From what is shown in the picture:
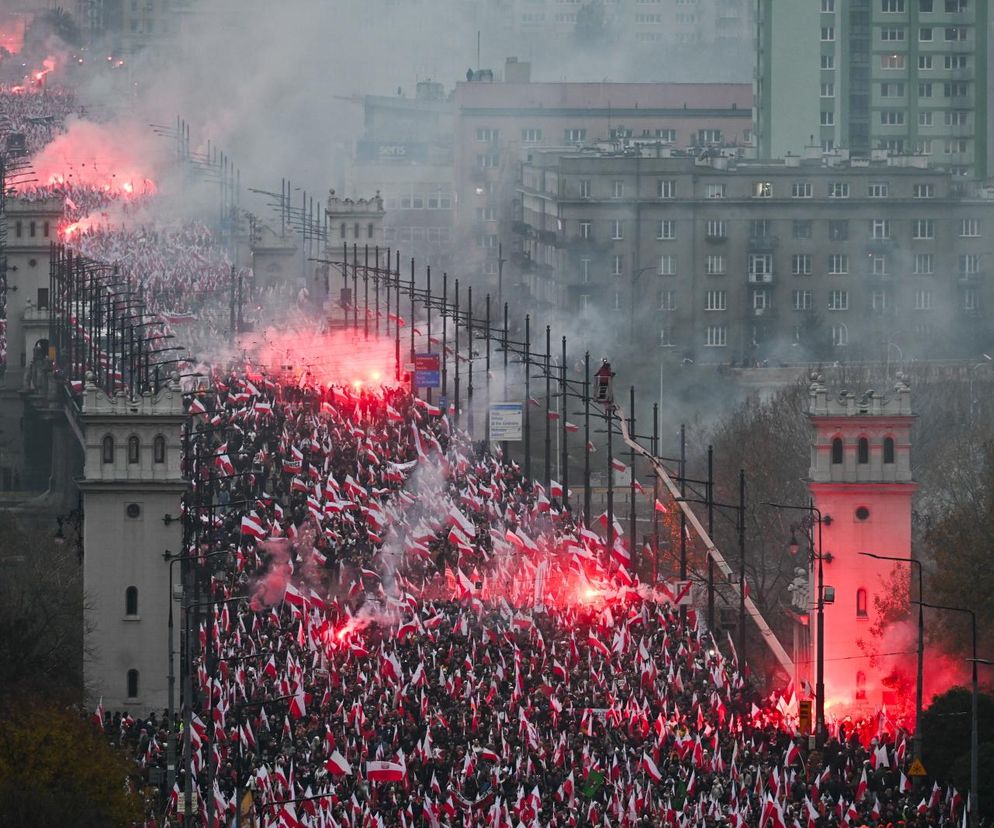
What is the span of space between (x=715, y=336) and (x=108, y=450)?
230 feet

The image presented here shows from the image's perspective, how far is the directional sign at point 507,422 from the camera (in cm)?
10225

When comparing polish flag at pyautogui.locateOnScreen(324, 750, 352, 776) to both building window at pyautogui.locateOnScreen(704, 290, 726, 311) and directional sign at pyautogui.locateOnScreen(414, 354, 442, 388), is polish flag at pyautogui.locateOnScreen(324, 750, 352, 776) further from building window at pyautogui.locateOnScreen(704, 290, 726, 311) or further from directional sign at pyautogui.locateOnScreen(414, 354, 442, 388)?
building window at pyautogui.locateOnScreen(704, 290, 726, 311)

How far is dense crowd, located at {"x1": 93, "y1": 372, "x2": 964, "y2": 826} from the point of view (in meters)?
67.9

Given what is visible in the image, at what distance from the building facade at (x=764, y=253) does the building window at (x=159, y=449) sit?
67085 millimetres

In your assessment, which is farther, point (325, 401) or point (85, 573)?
point (325, 401)

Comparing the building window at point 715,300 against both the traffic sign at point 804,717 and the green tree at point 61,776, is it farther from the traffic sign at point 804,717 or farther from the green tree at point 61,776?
the green tree at point 61,776

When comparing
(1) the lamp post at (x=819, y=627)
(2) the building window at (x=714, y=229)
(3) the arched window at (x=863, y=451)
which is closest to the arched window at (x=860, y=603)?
(1) the lamp post at (x=819, y=627)

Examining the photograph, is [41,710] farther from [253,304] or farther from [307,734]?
[253,304]

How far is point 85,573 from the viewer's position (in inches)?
3312

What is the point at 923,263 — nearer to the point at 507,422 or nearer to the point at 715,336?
the point at 715,336

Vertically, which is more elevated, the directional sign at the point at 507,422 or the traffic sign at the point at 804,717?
the directional sign at the point at 507,422

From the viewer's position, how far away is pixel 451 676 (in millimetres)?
76062

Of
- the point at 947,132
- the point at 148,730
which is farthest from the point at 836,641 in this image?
the point at 947,132

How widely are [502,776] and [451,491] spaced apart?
25834 millimetres
